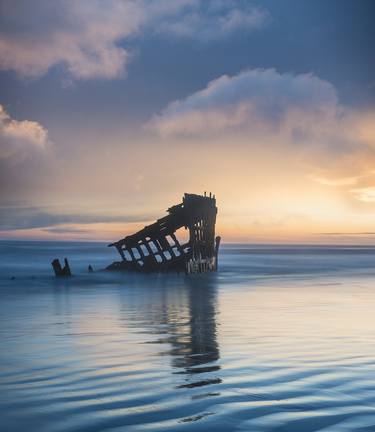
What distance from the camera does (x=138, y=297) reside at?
904 inches

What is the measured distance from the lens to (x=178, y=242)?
107 feet

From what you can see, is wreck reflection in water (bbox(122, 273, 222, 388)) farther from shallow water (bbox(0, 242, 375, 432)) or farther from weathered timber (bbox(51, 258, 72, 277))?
weathered timber (bbox(51, 258, 72, 277))

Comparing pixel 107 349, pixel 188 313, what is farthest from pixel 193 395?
pixel 188 313

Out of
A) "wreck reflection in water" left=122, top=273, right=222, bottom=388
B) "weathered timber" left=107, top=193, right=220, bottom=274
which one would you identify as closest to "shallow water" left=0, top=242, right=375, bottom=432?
"wreck reflection in water" left=122, top=273, right=222, bottom=388

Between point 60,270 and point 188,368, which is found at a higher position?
point 60,270

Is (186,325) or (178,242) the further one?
(178,242)

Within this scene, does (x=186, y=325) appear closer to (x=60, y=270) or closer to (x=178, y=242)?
(x=178, y=242)

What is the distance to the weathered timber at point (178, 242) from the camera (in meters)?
33.1

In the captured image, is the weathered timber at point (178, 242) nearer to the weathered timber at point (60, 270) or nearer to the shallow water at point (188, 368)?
the weathered timber at point (60, 270)

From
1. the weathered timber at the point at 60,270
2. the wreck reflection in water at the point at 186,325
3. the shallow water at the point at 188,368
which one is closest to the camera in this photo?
the shallow water at the point at 188,368

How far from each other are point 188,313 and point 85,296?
7.75m

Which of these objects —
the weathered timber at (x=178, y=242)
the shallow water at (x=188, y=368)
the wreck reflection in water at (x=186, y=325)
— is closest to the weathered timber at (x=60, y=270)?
the weathered timber at (x=178, y=242)

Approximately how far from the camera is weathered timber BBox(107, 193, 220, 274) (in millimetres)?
33094

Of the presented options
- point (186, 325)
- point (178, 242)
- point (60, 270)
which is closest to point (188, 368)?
point (186, 325)
